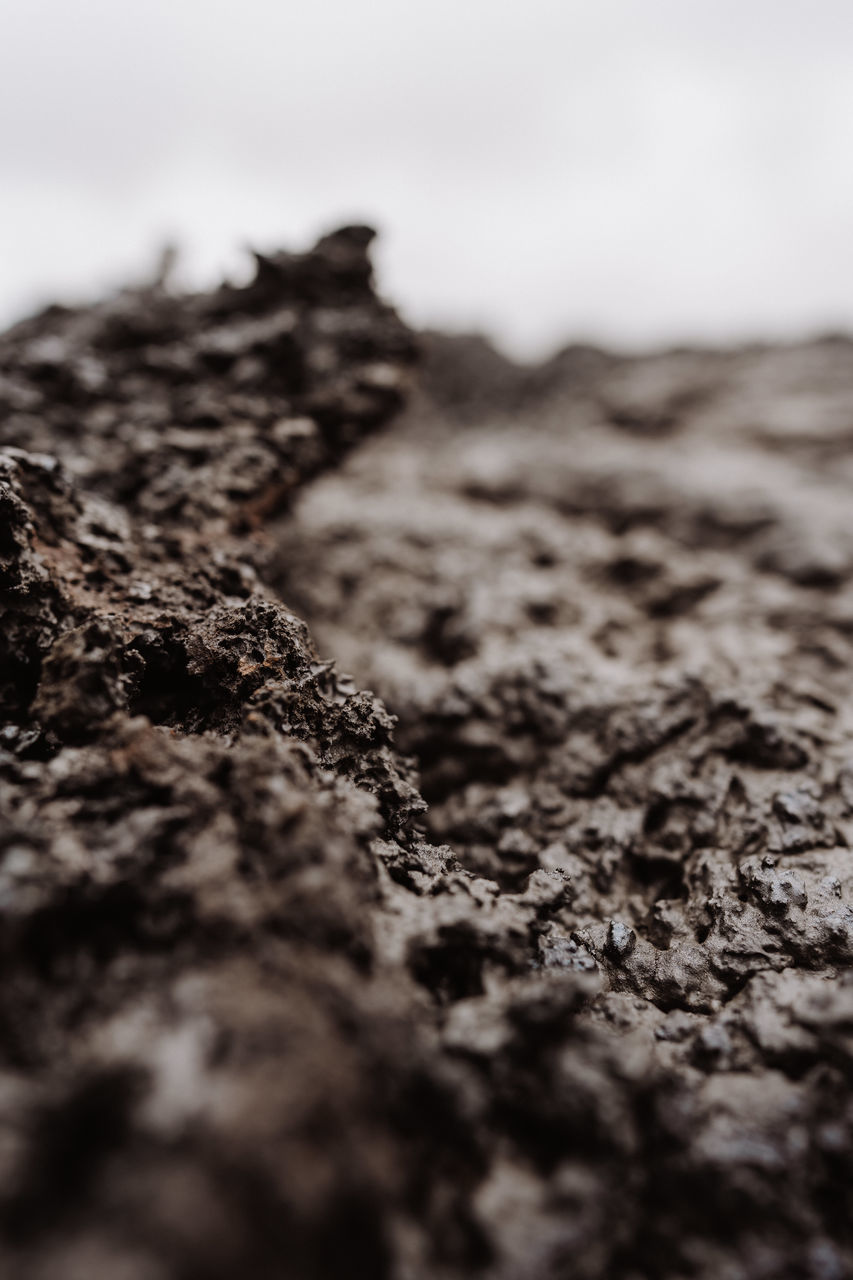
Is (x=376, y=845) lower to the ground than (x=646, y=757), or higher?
lower

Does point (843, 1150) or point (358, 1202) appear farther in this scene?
point (843, 1150)

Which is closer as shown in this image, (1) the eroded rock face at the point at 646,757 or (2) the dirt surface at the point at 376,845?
(2) the dirt surface at the point at 376,845

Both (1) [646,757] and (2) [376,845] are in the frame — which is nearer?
(2) [376,845]

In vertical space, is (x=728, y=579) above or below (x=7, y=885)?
above

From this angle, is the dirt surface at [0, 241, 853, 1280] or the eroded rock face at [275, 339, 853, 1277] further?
the eroded rock face at [275, 339, 853, 1277]

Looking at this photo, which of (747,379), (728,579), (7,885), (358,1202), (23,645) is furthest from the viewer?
(747,379)

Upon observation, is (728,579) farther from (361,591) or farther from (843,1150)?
(843,1150)

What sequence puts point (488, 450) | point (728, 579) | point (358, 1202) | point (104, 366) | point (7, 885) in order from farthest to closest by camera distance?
point (488, 450) → point (728, 579) → point (104, 366) → point (7, 885) → point (358, 1202)

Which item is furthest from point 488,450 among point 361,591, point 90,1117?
point 90,1117
